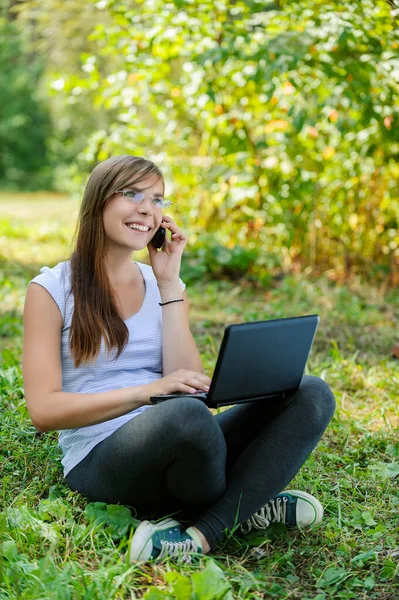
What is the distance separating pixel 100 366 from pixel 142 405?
0.22 meters

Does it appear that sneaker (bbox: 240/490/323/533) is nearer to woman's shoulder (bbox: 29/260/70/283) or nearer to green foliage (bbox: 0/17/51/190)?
woman's shoulder (bbox: 29/260/70/283)

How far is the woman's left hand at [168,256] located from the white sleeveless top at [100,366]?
12 cm

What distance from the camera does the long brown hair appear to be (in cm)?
218

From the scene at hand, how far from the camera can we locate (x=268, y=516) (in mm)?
2227

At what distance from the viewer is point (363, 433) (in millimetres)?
3035

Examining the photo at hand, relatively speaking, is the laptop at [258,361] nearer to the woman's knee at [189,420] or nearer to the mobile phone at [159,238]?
the woman's knee at [189,420]

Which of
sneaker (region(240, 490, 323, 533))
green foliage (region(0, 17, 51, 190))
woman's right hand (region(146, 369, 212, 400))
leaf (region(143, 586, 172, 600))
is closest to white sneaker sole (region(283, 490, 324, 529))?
sneaker (region(240, 490, 323, 533))

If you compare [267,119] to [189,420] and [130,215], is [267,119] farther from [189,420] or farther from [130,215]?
[189,420]

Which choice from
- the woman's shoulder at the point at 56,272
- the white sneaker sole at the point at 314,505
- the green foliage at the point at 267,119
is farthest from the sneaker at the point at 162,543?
the green foliage at the point at 267,119

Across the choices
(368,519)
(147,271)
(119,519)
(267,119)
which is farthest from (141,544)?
(267,119)

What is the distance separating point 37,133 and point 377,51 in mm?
14772

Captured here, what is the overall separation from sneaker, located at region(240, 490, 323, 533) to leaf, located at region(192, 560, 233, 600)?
427 millimetres

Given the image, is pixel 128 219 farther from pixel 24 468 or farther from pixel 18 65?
pixel 18 65

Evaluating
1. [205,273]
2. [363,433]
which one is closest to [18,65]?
[205,273]
